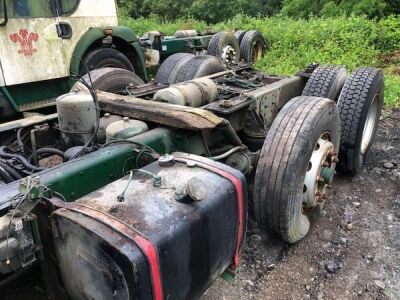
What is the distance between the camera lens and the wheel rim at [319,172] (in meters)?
2.92

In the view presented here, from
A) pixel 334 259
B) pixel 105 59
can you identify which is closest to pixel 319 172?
pixel 334 259

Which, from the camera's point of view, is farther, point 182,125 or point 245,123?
point 245,123

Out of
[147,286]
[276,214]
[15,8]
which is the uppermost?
[15,8]

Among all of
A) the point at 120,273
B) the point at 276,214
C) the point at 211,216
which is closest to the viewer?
the point at 120,273

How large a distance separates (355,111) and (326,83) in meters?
0.46

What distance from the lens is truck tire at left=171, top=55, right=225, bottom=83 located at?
4.34 meters

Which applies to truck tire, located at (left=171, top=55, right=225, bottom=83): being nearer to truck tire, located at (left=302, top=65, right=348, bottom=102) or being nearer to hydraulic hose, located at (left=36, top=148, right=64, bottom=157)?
truck tire, located at (left=302, top=65, right=348, bottom=102)

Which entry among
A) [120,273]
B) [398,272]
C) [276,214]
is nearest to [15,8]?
[276,214]

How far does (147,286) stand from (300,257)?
1707 mm

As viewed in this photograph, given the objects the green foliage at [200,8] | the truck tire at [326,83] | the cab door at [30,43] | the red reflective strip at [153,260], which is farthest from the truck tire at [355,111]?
the green foliage at [200,8]

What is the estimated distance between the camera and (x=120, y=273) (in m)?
1.49

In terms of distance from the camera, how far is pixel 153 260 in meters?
1.51

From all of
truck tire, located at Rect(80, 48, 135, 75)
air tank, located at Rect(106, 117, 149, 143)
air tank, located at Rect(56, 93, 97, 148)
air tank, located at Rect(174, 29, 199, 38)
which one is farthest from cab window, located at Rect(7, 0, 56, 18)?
air tank, located at Rect(174, 29, 199, 38)

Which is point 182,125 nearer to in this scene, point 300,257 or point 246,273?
point 246,273
